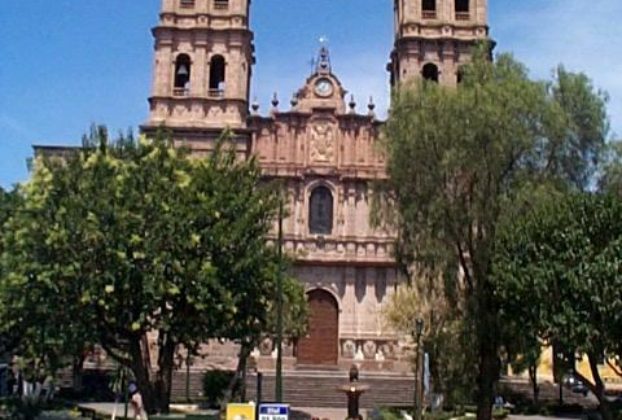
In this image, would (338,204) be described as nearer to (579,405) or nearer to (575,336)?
(579,405)

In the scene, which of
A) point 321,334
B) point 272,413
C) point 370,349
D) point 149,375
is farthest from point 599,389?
point 321,334

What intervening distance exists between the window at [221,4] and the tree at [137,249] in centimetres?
2348

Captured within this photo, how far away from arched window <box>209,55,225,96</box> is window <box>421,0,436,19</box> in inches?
435

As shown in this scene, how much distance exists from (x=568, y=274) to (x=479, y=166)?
3.87 metres

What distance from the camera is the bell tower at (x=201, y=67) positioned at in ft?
147

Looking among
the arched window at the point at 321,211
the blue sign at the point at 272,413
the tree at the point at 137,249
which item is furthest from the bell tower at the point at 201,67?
the blue sign at the point at 272,413

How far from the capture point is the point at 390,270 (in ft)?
147

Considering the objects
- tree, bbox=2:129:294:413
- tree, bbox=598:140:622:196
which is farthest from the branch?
tree, bbox=2:129:294:413

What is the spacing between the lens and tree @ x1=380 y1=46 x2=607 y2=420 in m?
24.9

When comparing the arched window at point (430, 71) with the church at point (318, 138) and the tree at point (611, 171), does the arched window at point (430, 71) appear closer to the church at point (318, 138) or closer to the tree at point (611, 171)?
the church at point (318, 138)

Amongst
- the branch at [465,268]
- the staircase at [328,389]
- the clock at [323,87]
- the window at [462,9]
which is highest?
the window at [462,9]

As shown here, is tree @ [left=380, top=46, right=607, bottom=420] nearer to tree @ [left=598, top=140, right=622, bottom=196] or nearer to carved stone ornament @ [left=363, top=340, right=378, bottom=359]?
tree @ [left=598, top=140, right=622, bottom=196]

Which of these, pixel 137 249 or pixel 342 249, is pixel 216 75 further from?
pixel 137 249

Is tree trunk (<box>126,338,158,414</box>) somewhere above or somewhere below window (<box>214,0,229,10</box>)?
below
